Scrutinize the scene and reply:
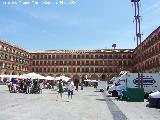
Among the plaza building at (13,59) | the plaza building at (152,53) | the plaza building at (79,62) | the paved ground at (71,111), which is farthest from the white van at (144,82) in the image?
the plaza building at (79,62)

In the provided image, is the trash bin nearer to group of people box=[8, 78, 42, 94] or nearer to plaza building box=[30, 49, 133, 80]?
group of people box=[8, 78, 42, 94]

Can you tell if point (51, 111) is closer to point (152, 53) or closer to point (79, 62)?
point (152, 53)

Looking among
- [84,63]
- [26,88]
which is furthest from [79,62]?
[26,88]

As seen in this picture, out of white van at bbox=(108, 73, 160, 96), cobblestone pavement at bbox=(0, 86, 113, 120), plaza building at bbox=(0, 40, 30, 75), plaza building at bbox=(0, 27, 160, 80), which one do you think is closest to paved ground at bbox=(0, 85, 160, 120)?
cobblestone pavement at bbox=(0, 86, 113, 120)

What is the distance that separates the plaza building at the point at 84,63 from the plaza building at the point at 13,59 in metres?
6.05

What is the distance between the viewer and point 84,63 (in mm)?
110188

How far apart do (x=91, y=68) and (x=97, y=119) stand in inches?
3790

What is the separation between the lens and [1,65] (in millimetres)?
87000

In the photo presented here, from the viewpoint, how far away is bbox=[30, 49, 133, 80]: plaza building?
355ft

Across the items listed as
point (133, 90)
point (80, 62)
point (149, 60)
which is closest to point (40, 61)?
point (80, 62)

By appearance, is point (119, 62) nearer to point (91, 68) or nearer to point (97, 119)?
point (91, 68)

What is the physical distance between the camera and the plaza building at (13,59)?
87.7 metres

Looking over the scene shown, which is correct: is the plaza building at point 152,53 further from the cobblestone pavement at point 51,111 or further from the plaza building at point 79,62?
the cobblestone pavement at point 51,111

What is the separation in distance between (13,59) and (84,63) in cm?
2631
